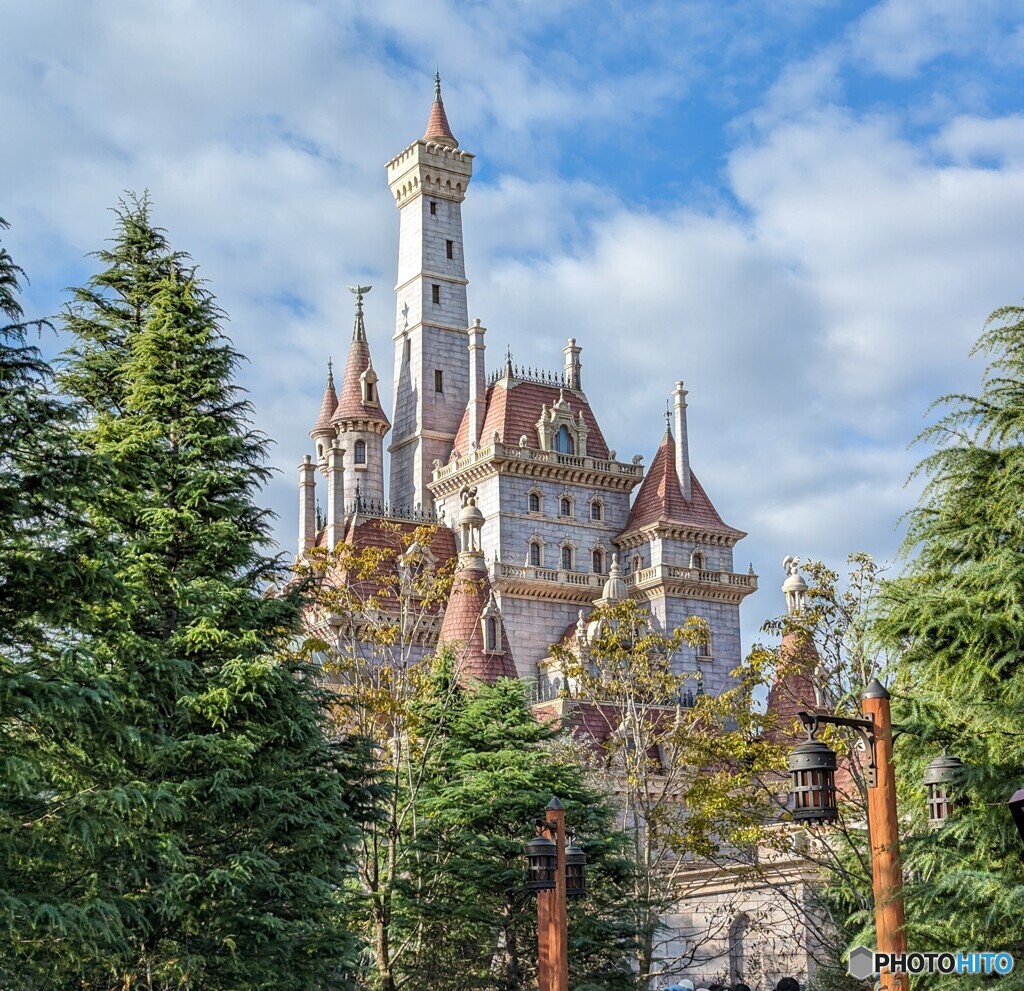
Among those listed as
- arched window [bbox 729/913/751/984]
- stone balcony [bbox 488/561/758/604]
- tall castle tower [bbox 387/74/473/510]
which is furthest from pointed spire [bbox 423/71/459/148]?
arched window [bbox 729/913/751/984]

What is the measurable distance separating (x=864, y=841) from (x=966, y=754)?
261 inches

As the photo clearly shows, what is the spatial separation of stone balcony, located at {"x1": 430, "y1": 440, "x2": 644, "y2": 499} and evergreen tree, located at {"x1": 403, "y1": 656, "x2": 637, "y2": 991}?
1208 inches

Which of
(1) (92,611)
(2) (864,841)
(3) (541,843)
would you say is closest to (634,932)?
(2) (864,841)

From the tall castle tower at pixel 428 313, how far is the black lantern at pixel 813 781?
47.6 m

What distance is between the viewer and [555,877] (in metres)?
16.4

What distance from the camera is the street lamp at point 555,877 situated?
→ 1608 cm

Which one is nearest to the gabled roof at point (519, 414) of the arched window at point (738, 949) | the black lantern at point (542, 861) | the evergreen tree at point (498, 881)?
the arched window at point (738, 949)

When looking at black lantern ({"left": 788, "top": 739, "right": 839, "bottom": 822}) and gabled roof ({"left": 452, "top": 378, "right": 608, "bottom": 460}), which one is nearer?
black lantern ({"left": 788, "top": 739, "right": 839, "bottom": 822})

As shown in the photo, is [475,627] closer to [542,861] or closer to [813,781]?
[542,861]

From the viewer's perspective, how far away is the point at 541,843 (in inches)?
632

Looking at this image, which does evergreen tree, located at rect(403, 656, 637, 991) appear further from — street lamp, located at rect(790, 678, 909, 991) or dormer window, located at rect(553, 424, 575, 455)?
dormer window, located at rect(553, 424, 575, 455)

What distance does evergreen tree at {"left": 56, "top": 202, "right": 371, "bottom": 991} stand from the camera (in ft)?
53.3

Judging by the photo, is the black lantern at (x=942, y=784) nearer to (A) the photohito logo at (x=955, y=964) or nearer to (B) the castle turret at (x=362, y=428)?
(A) the photohito logo at (x=955, y=964)

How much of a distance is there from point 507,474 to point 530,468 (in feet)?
3.08
